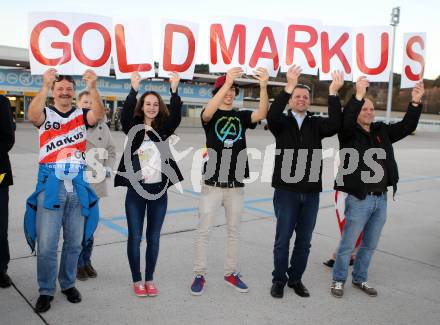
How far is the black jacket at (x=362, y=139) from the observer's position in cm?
370

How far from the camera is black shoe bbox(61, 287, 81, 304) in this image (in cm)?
346

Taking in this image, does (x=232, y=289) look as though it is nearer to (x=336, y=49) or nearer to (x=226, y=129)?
(x=226, y=129)

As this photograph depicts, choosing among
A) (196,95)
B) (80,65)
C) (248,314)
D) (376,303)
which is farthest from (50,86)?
(196,95)

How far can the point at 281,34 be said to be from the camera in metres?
3.92

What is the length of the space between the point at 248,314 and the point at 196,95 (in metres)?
35.8

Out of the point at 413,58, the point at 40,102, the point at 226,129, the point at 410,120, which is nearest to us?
the point at 40,102

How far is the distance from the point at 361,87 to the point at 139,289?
110 inches

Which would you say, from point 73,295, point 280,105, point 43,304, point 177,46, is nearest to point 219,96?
point 280,105

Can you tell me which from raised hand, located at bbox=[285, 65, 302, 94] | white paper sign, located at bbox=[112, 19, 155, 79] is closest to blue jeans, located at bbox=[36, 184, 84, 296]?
white paper sign, located at bbox=[112, 19, 155, 79]

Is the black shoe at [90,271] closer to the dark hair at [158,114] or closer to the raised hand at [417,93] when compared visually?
the dark hair at [158,114]

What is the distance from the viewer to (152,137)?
3.62m

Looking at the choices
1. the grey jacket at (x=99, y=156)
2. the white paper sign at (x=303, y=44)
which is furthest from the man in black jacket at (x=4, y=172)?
the white paper sign at (x=303, y=44)

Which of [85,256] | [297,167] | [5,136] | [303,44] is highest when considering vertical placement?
[303,44]

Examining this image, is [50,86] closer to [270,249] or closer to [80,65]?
[80,65]
